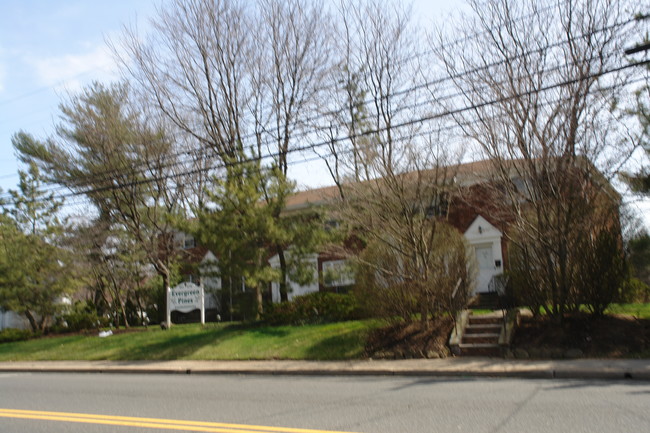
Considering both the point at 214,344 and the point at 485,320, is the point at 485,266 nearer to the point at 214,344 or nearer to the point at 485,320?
the point at 485,320

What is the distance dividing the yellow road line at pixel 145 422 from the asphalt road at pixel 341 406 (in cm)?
1

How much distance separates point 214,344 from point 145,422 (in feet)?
28.3

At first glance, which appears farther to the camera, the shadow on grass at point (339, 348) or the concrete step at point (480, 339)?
the shadow on grass at point (339, 348)

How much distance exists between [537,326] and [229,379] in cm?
710

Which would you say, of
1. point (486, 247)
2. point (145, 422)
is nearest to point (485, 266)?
point (486, 247)

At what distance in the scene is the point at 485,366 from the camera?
10883 millimetres

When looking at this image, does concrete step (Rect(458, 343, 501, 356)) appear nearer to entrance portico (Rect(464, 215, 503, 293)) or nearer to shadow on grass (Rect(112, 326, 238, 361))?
shadow on grass (Rect(112, 326, 238, 361))

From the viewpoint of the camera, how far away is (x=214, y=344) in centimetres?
1619

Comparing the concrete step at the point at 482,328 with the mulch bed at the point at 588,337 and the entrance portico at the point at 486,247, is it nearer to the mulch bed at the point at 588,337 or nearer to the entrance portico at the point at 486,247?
the mulch bed at the point at 588,337

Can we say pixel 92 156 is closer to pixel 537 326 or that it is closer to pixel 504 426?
pixel 537 326

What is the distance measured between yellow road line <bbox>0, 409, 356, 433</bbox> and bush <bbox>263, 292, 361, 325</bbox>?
983 cm

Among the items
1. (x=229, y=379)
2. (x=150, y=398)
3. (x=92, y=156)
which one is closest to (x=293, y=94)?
(x=92, y=156)

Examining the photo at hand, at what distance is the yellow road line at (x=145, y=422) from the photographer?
22.6 feet

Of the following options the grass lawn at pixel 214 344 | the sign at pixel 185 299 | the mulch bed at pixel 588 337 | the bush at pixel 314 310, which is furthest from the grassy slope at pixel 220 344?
the sign at pixel 185 299
